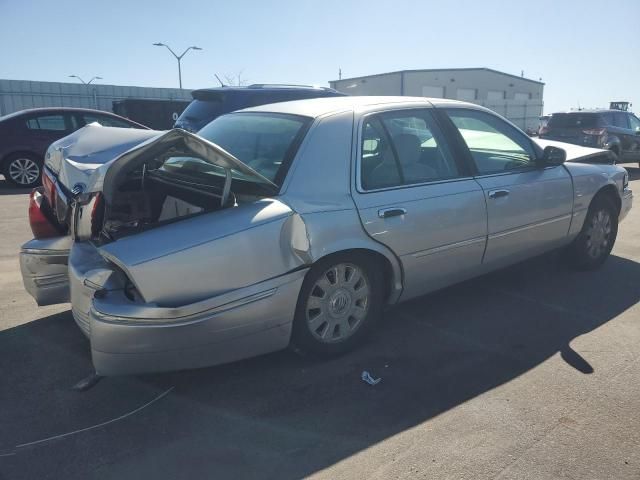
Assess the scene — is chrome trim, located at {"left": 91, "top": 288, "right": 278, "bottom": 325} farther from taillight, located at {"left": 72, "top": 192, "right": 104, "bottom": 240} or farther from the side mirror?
the side mirror

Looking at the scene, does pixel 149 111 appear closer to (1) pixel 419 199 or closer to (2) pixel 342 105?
(2) pixel 342 105

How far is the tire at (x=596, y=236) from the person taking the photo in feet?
16.4

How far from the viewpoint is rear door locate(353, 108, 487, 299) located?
11.2 ft

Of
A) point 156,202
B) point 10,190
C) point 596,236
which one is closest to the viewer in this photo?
point 156,202

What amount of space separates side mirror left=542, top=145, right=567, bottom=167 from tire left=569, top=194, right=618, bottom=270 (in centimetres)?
77

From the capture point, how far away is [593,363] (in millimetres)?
3332

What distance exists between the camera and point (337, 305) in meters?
3.35

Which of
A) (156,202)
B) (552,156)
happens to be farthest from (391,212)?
(552,156)

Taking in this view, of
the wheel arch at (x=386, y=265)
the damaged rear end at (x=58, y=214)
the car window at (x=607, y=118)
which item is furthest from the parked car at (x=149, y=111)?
the wheel arch at (x=386, y=265)

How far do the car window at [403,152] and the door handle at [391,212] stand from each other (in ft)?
0.55

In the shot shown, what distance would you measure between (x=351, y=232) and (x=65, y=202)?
6.02ft

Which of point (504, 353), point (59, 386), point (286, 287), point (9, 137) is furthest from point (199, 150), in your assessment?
point (9, 137)

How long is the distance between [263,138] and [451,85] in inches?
1838

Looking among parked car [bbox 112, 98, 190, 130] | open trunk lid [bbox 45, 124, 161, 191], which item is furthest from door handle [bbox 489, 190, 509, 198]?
parked car [bbox 112, 98, 190, 130]
